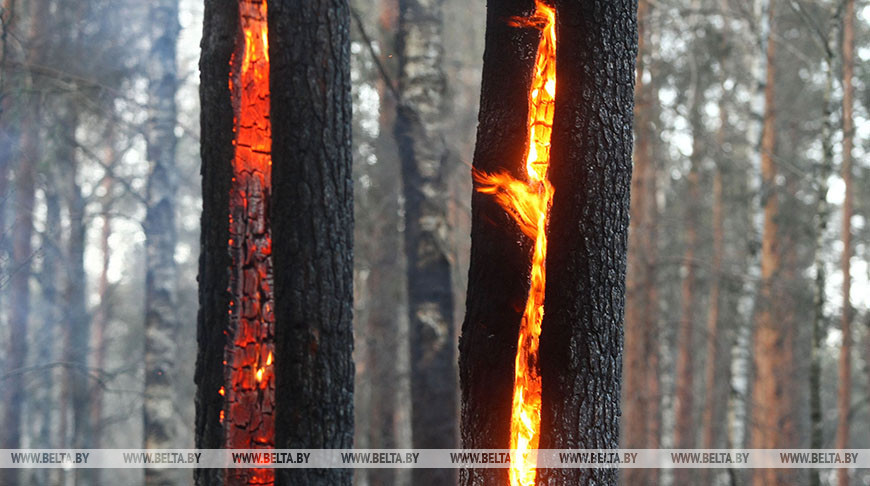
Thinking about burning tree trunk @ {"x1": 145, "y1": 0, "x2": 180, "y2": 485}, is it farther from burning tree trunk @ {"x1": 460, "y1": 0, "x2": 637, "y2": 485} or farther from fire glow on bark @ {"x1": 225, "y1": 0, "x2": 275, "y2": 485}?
burning tree trunk @ {"x1": 460, "y1": 0, "x2": 637, "y2": 485}

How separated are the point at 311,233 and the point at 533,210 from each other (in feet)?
3.98

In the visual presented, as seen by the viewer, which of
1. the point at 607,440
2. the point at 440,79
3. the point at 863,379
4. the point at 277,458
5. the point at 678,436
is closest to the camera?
the point at 607,440

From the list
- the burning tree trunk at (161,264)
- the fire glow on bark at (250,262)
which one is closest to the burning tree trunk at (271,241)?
the fire glow on bark at (250,262)

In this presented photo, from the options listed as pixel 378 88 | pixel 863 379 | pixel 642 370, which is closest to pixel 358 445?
pixel 642 370

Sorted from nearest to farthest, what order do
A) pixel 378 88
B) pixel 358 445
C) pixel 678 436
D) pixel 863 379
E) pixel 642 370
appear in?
pixel 378 88
pixel 642 370
pixel 358 445
pixel 678 436
pixel 863 379

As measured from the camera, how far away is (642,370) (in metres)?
11.4

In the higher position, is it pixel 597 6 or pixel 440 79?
pixel 440 79

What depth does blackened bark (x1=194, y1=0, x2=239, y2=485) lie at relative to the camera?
12.1 ft

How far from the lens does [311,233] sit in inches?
148

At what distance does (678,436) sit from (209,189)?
1385 centimetres

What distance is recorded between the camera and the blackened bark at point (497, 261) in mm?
2984

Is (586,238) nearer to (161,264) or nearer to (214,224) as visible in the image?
(214,224)

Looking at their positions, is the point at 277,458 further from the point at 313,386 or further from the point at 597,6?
the point at 597,6

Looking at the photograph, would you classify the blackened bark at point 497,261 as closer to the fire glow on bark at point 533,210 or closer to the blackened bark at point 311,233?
the fire glow on bark at point 533,210
